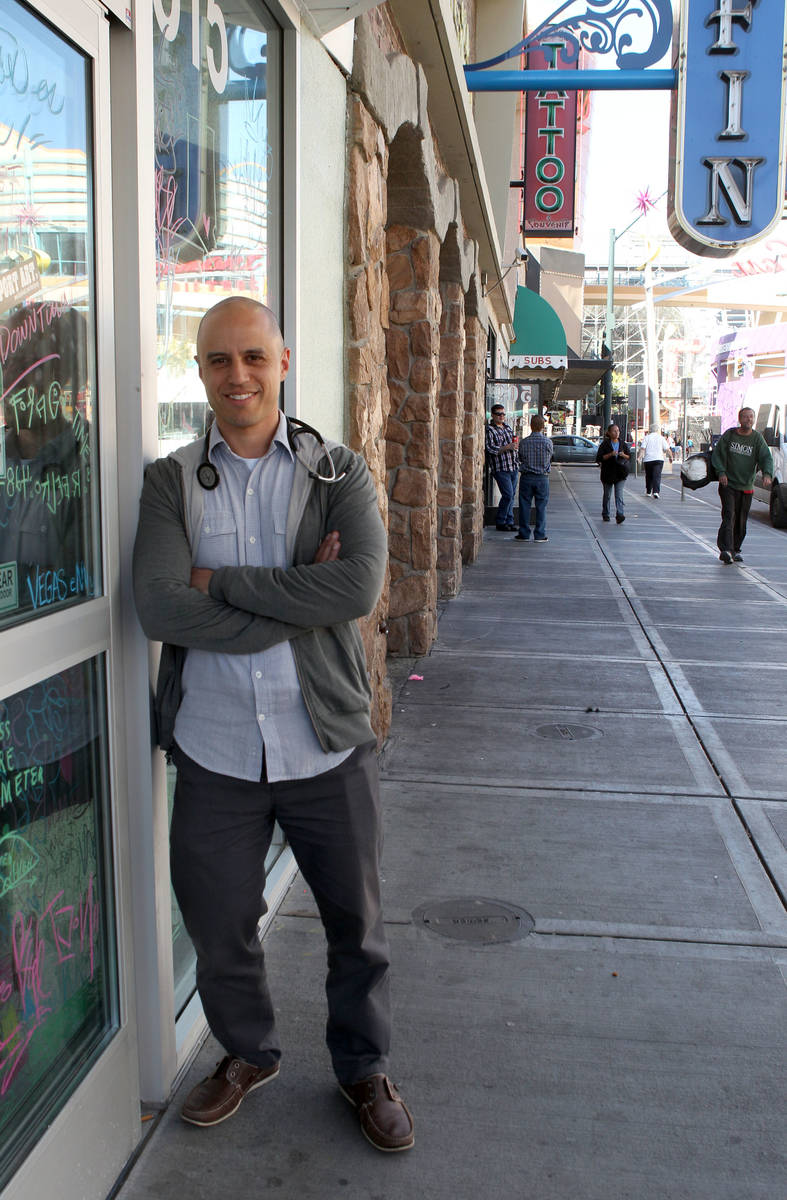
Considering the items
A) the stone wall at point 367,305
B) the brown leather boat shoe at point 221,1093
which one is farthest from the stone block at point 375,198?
the brown leather boat shoe at point 221,1093

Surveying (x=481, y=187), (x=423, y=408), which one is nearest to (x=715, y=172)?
(x=481, y=187)

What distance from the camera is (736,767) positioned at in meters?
5.43

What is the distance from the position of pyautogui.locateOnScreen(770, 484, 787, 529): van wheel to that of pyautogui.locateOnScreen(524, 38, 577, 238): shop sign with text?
18.0 feet

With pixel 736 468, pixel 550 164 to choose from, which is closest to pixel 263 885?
pixel 736 468

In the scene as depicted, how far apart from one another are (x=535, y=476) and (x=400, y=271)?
7.74 meters

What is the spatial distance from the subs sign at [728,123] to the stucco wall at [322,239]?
4.48 m

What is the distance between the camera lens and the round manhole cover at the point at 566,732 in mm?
5895

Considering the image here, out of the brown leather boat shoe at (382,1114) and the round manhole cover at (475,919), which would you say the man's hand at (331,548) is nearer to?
the brown leather boat shoe at (382,1114)

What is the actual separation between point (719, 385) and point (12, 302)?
124 feet

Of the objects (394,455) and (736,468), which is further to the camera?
(736,468)

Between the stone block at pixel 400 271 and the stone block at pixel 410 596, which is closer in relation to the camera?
the stone block at pixel 400 271

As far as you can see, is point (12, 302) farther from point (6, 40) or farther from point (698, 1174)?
point (698, 1174)

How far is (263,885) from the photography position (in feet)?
8.39

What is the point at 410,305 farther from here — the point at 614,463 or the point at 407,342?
the point at 614,463
